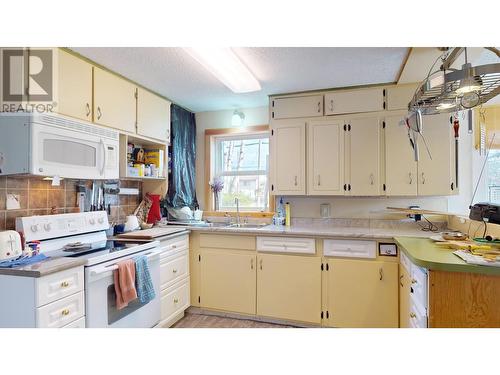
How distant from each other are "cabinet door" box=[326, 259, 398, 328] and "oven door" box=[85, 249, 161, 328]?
149cm

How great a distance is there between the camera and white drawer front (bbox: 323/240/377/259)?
2.44m

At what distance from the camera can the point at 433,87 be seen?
1404 mm

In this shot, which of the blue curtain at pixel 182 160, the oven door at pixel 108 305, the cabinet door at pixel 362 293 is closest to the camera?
the oven door at pixel 108 305

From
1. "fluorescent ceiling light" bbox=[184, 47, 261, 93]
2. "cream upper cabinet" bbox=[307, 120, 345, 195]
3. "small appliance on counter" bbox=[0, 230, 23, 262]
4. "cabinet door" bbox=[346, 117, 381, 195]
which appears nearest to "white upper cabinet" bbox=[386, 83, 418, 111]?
"cabinet door" bbox=[346, 117, 381, 195]

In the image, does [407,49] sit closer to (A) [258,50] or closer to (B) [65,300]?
(A) [258,50]

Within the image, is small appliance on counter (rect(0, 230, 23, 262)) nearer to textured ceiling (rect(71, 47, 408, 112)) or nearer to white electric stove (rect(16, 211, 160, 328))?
white electric stove (rect(16, 211, 160, 328))

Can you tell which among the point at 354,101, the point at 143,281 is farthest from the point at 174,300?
the point at 354,101

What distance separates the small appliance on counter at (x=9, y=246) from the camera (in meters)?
1.63

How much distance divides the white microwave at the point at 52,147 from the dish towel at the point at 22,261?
1.65 ft

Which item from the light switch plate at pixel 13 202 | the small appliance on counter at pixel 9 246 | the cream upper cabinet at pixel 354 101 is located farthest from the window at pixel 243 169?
the small appliance on counter at pixel 9 246

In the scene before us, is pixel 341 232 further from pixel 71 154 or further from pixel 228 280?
pixel 71 154

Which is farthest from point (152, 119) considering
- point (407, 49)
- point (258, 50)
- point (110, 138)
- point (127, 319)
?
point (407, 49)

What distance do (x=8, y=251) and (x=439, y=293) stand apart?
2.29 metres

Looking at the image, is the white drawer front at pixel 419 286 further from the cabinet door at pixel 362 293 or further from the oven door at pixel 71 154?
the oven door at pixel 71 154
